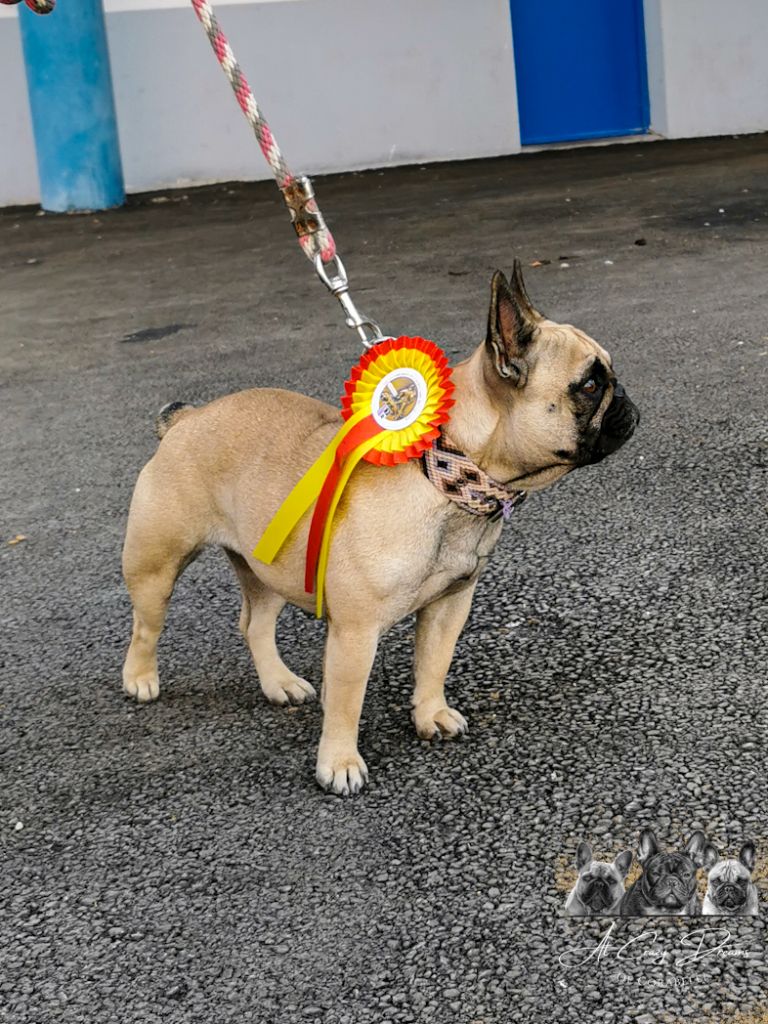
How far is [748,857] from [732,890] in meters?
0.10

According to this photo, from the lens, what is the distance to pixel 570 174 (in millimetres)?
13969

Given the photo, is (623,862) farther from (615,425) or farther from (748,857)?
(615,425)

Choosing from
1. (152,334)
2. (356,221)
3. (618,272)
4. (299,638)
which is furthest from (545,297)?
(299,638)

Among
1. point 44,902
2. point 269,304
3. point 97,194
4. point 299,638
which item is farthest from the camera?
point 97,194

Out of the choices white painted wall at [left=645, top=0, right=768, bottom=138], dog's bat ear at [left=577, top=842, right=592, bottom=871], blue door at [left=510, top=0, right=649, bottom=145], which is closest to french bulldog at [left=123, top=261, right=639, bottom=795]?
dog's bat ear at [left=577, top=842, right=592, bottom=871]

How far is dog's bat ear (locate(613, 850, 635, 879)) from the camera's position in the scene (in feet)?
10.2

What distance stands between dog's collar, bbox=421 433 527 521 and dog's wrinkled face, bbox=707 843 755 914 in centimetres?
100

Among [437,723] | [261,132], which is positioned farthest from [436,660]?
[261,132]

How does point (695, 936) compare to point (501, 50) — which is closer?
point (695, 936)

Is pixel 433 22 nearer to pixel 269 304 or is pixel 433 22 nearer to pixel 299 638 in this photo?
pixel 269 304

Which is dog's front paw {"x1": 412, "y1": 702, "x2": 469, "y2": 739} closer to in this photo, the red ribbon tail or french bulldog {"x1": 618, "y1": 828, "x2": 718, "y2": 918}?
the red ribbon tail

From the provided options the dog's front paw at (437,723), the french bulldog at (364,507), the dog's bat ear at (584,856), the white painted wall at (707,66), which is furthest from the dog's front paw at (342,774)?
the white painted wall at (707,66)

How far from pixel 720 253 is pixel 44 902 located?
780 centimetres

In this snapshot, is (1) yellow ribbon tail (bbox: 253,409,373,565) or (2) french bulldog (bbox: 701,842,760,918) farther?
(1) yellow ribbon tail (bbox: 253,409,373,565)
